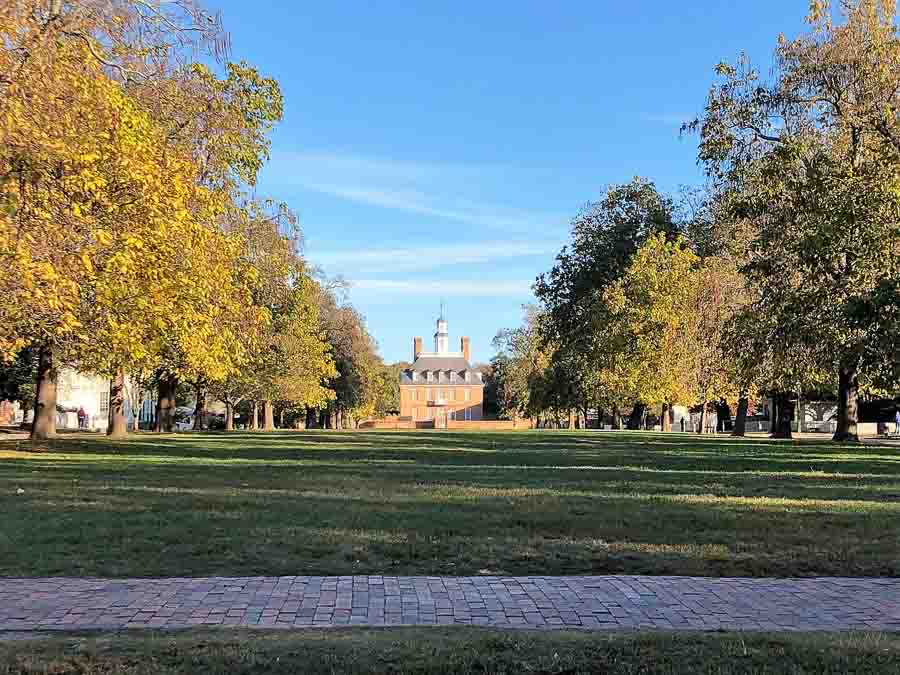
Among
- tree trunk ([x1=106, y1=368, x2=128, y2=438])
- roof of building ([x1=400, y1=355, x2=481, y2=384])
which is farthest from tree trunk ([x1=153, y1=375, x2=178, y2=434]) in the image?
roof of building ([x1=400, y1=355, x2=481, y2=384])

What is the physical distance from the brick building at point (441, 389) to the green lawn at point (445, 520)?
12361 cm

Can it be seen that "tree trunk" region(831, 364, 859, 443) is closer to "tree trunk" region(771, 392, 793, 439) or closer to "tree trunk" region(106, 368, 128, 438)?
"tree trunk" region(771, 392, 793, 439)

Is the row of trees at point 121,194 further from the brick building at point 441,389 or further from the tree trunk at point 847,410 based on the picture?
the brick building at point 441,389

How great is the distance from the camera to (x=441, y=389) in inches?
5719

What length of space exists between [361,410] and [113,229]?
63305mm

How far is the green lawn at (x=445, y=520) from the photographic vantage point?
27.1ft

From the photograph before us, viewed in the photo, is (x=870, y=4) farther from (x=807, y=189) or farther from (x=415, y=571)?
(x=415, y=571)

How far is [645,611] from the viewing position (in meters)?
6.44

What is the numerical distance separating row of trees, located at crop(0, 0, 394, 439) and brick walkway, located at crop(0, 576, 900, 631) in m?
5.95

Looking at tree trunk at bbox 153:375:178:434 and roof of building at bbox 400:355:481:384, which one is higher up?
roof of building at bbox 400:355:481:384

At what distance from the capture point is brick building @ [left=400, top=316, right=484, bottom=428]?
470ft

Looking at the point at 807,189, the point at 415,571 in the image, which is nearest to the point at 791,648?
the point at 415,571

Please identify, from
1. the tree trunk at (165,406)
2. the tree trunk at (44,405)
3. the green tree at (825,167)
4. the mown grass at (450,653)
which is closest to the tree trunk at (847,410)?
the green tree at (825,167)

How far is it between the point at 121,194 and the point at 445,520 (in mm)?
9940
